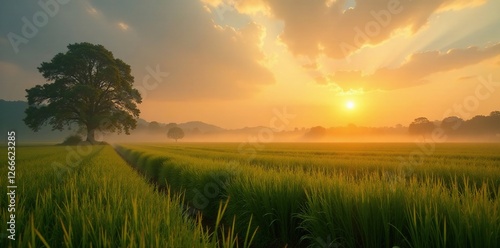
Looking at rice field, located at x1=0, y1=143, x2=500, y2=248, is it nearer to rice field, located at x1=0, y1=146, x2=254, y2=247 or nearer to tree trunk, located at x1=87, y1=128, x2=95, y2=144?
rice field, located at x1=0, y1=146, x2=254, y2=247

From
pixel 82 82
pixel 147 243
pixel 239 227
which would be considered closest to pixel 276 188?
pixel 239 227

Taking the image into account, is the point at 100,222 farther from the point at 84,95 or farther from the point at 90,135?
the point at 90,135

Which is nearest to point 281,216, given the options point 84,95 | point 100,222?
point 100,222

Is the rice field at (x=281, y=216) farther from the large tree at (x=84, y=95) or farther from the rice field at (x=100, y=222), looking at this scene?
the large tree at (x=84, y=95)

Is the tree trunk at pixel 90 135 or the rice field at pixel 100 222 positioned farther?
the tree trunk at pixel 90 135

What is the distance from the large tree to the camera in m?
37.4

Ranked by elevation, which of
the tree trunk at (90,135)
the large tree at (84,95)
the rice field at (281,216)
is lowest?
the rice field at (281,216)

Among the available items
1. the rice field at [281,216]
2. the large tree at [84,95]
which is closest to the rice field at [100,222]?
the rice field at [281,216]

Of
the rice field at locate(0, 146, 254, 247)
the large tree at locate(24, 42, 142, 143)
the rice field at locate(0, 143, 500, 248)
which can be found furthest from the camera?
the large tree at locate(24, 42, 142, 143)

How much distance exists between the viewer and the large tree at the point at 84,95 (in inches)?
1471

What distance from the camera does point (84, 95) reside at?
120ft

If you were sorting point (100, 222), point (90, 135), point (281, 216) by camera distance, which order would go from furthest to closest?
point (90, 135) < point (281, 216) < point (100, 222)

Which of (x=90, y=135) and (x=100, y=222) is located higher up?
(x=90, y=135)

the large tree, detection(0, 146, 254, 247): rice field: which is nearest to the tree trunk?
the large tree
